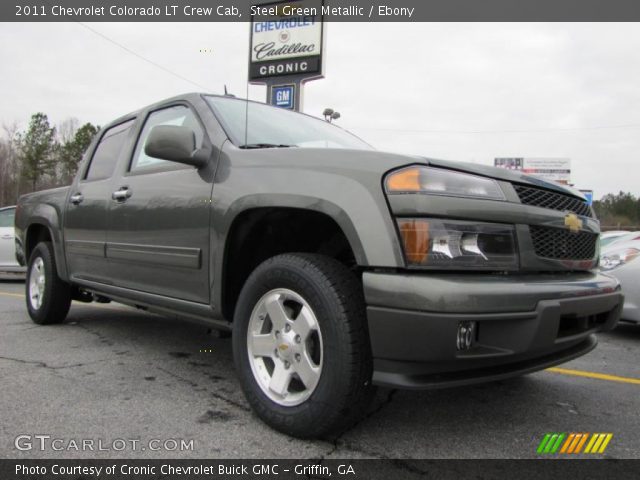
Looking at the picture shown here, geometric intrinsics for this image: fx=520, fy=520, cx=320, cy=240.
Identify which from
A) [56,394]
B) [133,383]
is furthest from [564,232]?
[56,394]

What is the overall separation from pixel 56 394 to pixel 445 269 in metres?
2.22

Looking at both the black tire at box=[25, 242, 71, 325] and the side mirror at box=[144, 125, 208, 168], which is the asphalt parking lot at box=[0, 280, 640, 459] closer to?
the black tire at box=[25, 242, 71, 325]

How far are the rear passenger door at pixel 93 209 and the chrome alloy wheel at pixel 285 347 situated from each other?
1.80 metres

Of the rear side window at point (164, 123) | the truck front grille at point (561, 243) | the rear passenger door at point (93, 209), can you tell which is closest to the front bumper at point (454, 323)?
the truck front grille at point (561, 243)

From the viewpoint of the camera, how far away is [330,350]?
83.0 inches

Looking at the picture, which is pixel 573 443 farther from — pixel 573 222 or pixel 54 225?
pixel 54 225

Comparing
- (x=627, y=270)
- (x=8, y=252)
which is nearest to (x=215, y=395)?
(x=627, y=270)

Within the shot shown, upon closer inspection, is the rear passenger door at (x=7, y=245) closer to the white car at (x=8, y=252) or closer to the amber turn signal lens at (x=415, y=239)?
the white car at (x=8, y=252)

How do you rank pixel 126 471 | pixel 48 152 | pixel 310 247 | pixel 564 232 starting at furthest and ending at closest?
pixel 48 152 → pixel 310 247 → pixel 564 232 → pixel 126 471

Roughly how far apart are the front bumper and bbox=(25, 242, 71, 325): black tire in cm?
364

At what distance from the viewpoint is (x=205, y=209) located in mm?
2824

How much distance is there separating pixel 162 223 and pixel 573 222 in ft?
7.37

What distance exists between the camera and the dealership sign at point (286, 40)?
46.0ft

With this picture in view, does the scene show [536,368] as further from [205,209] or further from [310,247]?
[205,209]
